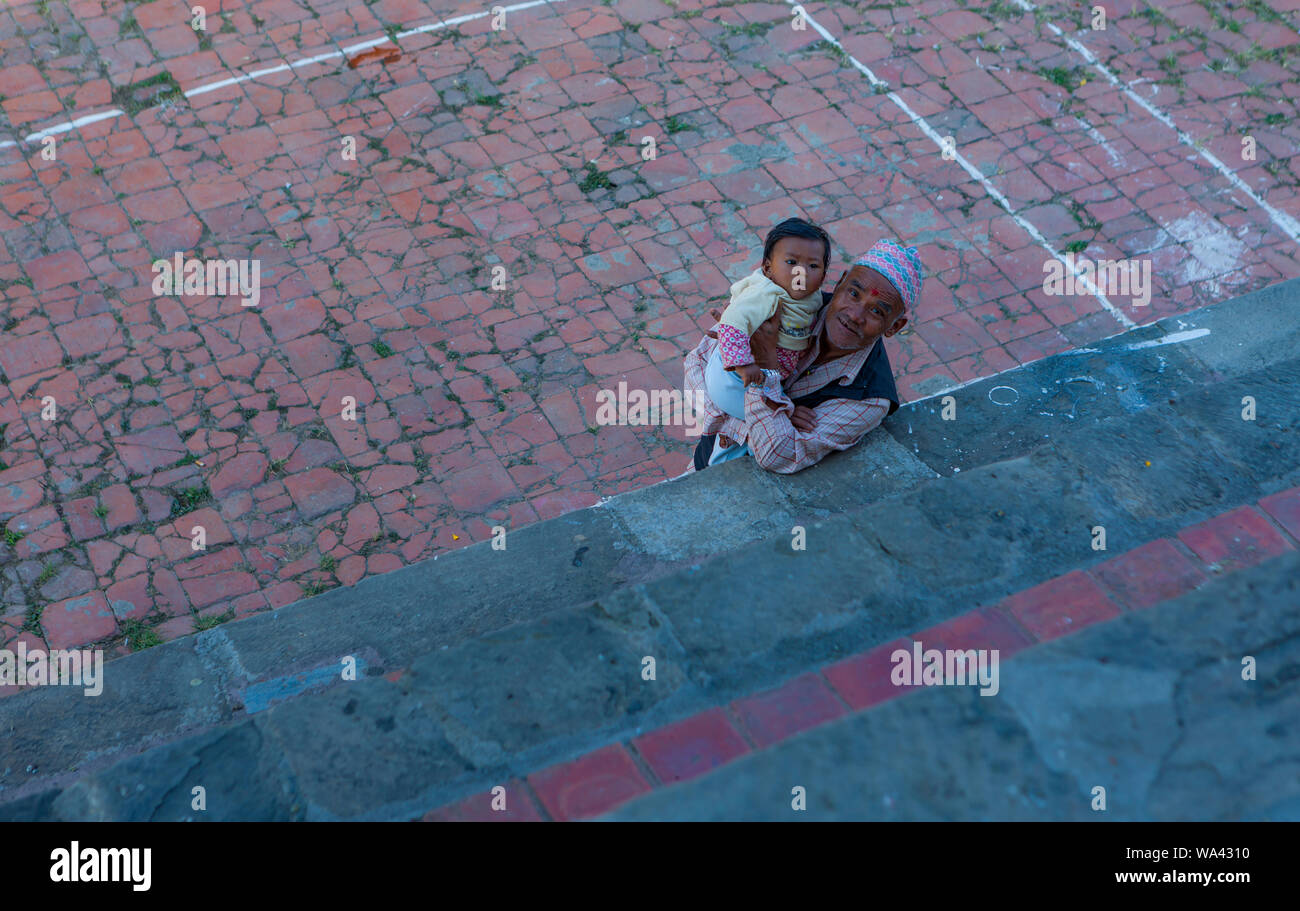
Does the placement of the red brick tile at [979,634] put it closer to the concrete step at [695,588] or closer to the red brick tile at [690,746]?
the concrete step at [695,588]

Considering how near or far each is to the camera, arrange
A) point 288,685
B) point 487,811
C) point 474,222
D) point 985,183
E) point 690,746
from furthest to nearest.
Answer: point 985,183 < point 474,222 < point 288,685 < point 690,746 < point 487,811

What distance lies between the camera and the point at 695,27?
8.23 meters

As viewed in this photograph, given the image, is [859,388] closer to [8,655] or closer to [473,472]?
[473,472]

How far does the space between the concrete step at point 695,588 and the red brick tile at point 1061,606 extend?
0.44ft

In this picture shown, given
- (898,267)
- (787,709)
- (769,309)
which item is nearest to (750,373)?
(769,309)

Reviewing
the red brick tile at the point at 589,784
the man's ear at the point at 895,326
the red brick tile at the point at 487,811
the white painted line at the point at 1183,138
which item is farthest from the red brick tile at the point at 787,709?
the white painted line at the point at 1183,138

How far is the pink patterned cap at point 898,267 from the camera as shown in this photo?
12.8 feet

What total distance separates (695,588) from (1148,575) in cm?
135

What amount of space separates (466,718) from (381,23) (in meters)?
6.69

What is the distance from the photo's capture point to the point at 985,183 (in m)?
7.04

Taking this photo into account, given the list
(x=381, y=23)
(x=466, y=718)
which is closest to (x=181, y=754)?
(x=466, y=718)

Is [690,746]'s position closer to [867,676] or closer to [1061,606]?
[867,676]

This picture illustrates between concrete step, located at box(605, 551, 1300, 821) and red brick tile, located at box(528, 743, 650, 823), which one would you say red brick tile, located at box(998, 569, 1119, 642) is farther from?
red brick tile, located at box(528, 743, 650, 823)
